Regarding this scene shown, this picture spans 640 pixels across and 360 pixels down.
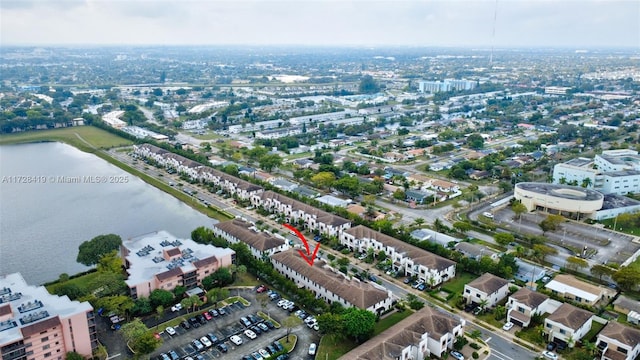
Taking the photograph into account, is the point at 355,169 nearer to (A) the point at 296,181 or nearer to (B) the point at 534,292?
(A) the point at 296,181

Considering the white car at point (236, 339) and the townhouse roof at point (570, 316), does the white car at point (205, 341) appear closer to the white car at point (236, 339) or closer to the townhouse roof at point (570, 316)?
the white car at point (236, 339)

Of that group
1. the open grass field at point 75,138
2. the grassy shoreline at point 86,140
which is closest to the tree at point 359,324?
the grassy shoreline at point 86,140

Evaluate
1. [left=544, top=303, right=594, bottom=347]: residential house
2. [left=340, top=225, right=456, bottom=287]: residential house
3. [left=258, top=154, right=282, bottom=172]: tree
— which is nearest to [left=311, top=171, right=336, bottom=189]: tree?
[left=258, top=154, right=282, bottom=172]: tree

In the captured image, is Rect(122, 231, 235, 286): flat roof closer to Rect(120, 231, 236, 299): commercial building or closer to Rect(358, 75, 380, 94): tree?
Rect(120, 231, 236, 299): commercial building

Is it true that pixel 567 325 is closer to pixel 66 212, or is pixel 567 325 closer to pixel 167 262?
pixel 167 262

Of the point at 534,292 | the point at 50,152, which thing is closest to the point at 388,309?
the point at 534,292
